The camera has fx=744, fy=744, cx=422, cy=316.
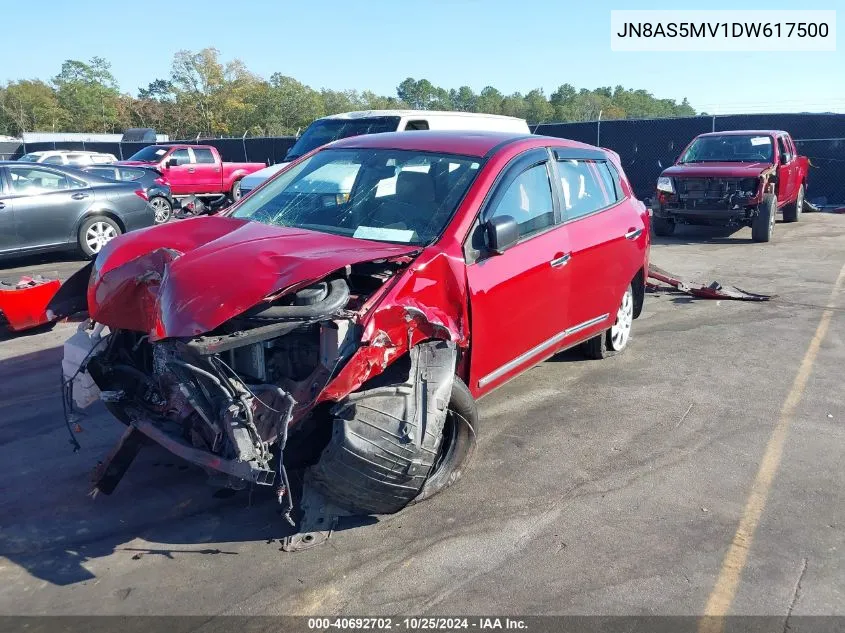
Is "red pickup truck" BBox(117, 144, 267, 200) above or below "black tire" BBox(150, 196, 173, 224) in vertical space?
above

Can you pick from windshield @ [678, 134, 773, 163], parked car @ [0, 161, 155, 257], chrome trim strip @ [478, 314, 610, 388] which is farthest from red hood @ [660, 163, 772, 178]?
parked car @ [0, 161, 155, 257]

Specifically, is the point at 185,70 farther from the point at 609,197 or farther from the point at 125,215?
the point at 609,197

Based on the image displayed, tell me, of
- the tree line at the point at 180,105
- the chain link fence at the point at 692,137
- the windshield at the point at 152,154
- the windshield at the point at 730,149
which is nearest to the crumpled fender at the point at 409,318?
the windshield at the point at 730,149

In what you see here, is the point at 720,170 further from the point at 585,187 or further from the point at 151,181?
the point at 151,181

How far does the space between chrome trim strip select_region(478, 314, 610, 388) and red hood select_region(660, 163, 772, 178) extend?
833 cm

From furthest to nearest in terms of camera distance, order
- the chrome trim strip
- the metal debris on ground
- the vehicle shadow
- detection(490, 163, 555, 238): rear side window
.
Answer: the metal debris on ground → detection(490, 163, 555, 238): rear side window → the chrome trim strip → the vehicle shadow

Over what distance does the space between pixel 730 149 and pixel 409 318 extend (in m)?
12.5

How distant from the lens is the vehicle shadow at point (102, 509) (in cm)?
356

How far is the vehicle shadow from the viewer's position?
3562 mm

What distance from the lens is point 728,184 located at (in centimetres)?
1289

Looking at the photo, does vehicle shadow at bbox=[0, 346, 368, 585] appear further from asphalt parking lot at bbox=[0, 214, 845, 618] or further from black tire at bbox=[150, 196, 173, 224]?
black tire at bbox=[150, 196, 173, 224]

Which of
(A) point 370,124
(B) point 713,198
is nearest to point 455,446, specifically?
(A) point 370,124

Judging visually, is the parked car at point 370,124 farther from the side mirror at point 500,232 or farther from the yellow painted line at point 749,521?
the side mirror at point 500,232

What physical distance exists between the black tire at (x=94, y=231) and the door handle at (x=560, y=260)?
824cm
